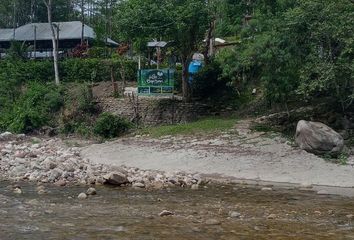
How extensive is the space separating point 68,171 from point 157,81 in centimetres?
1321

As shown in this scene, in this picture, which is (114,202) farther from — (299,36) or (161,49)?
(161,49)

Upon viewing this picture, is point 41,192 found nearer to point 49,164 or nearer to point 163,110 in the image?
point 49,164

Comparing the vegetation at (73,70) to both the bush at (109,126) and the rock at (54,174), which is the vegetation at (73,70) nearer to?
the bush at (109,126)

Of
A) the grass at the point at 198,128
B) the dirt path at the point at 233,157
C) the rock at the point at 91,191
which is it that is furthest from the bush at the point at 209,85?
the rock at the point at 91,191

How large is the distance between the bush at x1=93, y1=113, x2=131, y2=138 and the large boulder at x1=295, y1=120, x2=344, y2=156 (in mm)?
11282

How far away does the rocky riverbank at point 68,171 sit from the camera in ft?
59.6

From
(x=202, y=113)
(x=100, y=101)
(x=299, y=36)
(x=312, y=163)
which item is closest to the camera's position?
(x=312, y=163)

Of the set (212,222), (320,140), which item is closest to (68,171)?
(212,222)

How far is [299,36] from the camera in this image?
21.8m

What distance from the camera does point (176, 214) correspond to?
1312cm

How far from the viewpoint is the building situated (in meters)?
Answer: 53.0

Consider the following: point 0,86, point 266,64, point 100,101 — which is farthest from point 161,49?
point 266,64

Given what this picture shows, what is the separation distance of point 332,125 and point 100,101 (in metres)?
14.9

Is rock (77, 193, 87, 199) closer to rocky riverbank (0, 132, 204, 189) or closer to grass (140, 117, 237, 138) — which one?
rocky riverbank (0, 132, 204, 189)
